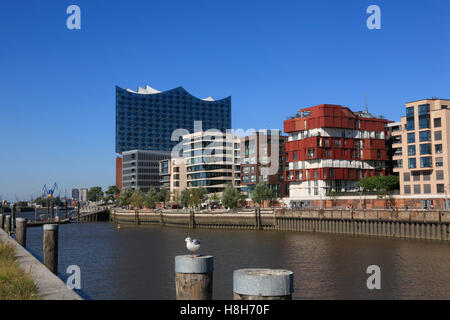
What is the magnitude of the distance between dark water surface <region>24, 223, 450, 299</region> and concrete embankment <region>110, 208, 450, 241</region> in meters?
4.63

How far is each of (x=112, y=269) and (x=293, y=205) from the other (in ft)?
293

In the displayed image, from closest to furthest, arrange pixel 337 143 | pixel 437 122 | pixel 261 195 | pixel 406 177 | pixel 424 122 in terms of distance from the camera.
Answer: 1. pixel 437 122
2. pixel 424 122
3. pixel 406 177
4. pixel 337 143
5. pixel 261 195

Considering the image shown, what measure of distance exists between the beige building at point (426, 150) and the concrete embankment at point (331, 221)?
22.8 metres

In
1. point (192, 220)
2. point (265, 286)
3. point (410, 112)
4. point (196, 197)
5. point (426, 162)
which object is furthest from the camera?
point (196, 197)

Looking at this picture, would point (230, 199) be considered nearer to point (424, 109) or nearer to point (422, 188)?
point (422, 188)

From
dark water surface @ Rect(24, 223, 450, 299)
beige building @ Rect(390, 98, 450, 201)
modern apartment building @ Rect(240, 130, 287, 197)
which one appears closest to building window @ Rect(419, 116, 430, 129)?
beige building @ Rect(390, 98, 450, 201)

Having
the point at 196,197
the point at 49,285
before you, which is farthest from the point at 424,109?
the point at 49,285

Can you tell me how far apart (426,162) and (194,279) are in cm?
10690

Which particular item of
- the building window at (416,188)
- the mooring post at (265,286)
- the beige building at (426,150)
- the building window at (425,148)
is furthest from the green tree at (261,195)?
the mooring post at (265,286)

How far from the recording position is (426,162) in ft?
356

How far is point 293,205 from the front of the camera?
135m

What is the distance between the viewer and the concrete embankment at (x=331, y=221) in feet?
265

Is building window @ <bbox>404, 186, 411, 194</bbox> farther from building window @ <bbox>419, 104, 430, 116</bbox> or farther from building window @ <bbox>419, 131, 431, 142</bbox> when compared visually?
building window @ <bbox>419, 104, 430, 116</bbox>
